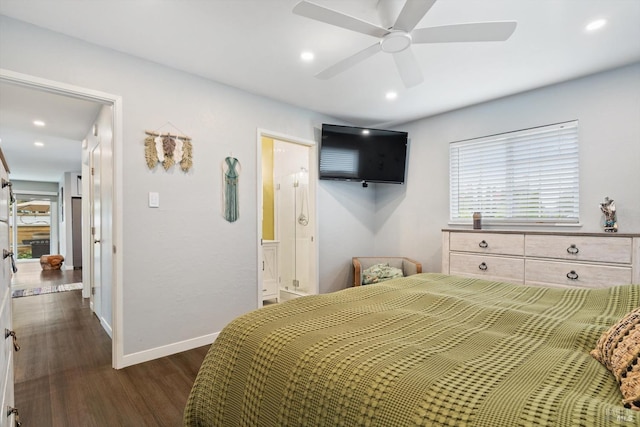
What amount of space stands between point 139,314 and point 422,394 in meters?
2.55

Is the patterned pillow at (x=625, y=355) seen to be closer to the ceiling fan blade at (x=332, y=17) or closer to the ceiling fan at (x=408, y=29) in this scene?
the ceiling fan at (x=408, y=29)

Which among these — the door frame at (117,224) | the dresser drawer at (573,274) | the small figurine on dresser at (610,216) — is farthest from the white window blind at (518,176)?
the door frame at (117,224)

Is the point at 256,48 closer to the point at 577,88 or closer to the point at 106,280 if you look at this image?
the point at 106,280

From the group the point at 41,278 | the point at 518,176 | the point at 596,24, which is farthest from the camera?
the point at 41,278

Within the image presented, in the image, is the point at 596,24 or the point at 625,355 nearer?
the point at 625,355

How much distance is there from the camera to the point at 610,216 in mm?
2779

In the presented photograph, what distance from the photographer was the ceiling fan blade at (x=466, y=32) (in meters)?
1.72

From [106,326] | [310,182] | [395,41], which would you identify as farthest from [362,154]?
[106,326]

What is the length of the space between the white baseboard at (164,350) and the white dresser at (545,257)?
8.27 feet

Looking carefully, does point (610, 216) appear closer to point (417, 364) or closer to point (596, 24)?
point (596, 24)

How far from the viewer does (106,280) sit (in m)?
3.19

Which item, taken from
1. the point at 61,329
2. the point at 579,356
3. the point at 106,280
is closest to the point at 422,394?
the point at 579,356

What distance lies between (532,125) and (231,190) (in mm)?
3116

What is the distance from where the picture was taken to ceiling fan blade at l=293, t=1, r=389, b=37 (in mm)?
1609
